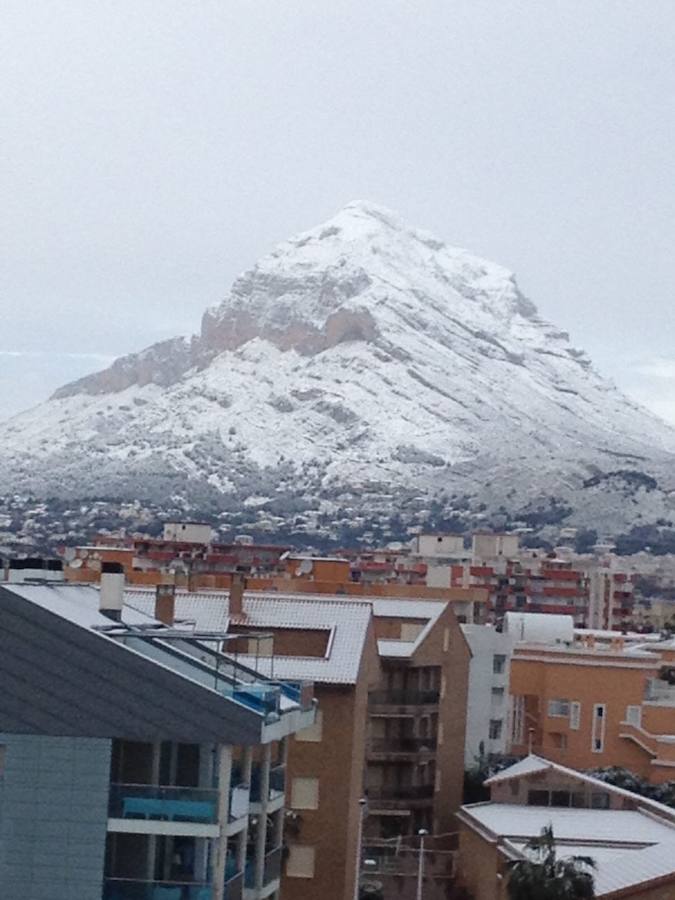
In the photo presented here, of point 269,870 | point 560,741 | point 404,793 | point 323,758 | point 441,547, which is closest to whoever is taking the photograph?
point 269,870

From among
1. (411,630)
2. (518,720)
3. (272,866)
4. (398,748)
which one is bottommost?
(272,866)

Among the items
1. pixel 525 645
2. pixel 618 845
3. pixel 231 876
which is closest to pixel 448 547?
pixel 525 645

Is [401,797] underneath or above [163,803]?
underneath

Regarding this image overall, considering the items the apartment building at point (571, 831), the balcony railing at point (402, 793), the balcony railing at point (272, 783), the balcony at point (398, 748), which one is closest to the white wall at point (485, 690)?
the balcony railing at point (402, 793)

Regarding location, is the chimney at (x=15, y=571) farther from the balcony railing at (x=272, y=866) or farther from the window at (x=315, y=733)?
the window at (x=315, y=733)

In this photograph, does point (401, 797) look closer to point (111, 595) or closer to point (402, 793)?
point (402, 793)

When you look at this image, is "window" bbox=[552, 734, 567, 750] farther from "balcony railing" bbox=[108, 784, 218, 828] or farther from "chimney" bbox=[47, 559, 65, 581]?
"balcony railing" bbox=[108, 784, 218, 828]

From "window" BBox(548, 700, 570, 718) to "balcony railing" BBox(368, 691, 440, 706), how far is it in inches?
596

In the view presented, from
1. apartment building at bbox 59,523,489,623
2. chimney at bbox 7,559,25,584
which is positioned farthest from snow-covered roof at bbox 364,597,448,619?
chimney at bbox 7,559,25,584

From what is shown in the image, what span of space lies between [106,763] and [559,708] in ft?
135

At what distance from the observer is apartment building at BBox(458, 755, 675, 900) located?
3250 centimetres

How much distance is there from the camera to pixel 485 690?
198 ft

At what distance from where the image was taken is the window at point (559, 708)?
62219 millimetres

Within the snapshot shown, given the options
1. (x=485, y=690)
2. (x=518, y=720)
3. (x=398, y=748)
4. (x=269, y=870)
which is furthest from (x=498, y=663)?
(x=269, y=870)
